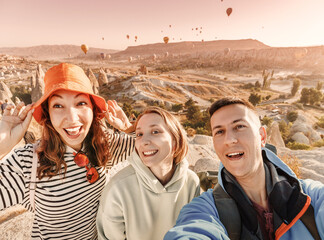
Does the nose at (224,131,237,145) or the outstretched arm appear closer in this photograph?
the outstretched arm

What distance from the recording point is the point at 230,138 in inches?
69.2

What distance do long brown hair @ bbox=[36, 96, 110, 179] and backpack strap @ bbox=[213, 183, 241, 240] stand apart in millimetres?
1262

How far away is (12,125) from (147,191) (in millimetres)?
1390

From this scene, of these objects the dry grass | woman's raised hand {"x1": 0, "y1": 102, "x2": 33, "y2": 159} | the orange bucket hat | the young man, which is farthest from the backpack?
the dry grass

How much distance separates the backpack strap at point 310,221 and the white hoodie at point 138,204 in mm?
1073

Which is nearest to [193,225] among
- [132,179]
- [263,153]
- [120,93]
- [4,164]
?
[132,179]

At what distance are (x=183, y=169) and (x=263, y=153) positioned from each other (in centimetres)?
93

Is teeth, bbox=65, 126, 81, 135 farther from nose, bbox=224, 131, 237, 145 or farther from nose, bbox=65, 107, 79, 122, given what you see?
nose, bbox=224, 131, 237, 145

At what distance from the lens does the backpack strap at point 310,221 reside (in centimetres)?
148

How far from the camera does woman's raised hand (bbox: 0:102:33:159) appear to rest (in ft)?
5.08

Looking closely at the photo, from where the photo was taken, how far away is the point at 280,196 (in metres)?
1.68

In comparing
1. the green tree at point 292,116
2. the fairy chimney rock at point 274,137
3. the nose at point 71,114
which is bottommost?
the green tree at point 292,116

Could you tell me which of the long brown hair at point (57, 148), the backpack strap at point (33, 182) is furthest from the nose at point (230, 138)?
the backpack strap at point (33, 182)

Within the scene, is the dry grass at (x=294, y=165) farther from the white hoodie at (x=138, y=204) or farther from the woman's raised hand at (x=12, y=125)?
the woman's raised hand at (x=12, y=125)
